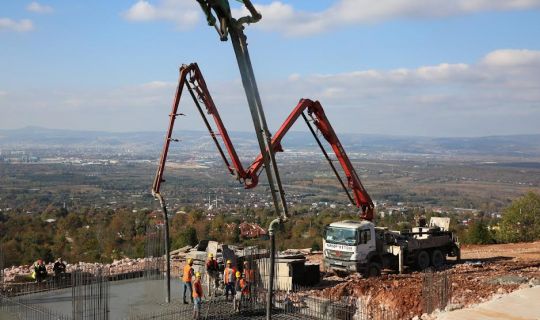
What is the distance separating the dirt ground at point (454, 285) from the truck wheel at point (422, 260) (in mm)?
920

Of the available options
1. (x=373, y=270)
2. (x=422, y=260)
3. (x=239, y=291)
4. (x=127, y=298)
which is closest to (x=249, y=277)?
(x=239, y=291)

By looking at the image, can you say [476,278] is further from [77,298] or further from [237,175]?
[77,298]

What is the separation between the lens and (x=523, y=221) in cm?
3338

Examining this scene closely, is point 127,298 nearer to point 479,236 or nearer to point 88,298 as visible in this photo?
point 88,298

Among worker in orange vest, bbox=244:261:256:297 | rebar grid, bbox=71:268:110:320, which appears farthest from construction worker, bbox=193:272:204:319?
rebar grid, bbox=71:268:110:320

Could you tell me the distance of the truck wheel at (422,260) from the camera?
22234 millimetres

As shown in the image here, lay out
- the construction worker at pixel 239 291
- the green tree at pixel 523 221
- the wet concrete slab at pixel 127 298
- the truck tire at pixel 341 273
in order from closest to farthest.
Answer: the construction worker at pixel 239 291 < the wet concrete slab at pixel 127 298 < the truck tire at pixel 341 273 < the green tree at pixel 523 221

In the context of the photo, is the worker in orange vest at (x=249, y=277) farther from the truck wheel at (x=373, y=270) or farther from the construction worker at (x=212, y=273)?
the truck wheel at (x=373, y=270)

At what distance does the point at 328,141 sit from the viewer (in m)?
22.4

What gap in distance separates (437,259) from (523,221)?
12.9 metres

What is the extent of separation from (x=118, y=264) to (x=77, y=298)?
440 inches

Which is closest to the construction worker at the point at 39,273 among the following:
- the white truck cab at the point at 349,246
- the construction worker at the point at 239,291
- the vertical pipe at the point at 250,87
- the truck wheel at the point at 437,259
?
the construction worker at the point at 239,291

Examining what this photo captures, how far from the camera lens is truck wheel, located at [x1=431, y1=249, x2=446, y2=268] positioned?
2288cm

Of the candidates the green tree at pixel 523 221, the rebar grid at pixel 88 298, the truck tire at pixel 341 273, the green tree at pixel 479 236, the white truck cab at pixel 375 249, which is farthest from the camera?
the green tree at pixel 523 221
